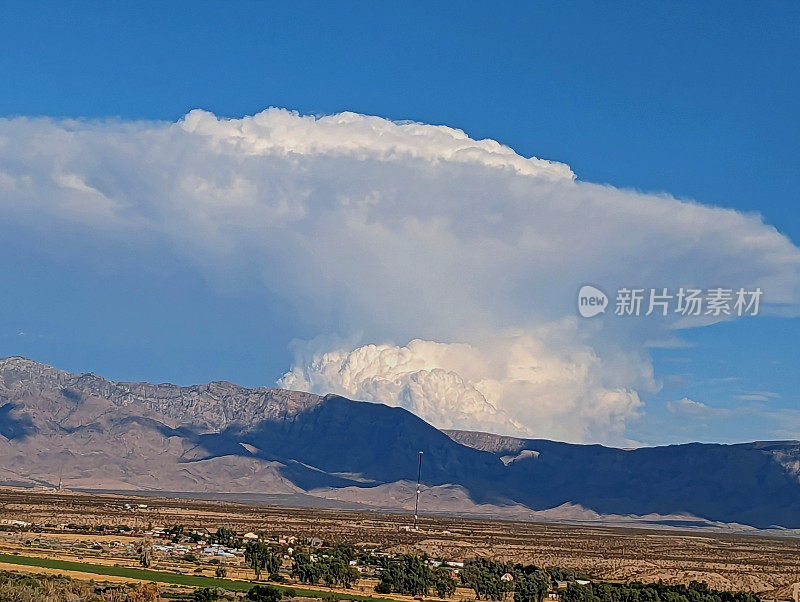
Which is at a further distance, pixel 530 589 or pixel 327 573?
pixel 530 589

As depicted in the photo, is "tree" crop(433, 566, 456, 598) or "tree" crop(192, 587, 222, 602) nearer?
"tree" crop(192, 587, 222, 602)

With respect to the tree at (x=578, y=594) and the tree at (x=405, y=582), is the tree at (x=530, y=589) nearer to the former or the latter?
the tree at (x=578, y=594)

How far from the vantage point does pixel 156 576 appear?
72.3m

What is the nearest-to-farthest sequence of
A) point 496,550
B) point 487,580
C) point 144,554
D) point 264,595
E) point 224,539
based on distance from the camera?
point 264,595
point 487,580
point 144,554
point 224,539
point 496,550

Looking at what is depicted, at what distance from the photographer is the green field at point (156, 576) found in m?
68.0

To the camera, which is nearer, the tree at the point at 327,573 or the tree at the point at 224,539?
the tree at the point at 327,573

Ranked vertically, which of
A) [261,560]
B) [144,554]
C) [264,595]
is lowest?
[264,595]

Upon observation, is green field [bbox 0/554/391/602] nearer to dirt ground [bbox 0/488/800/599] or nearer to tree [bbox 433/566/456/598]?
dirt ground [bbox 0/488/800/599]

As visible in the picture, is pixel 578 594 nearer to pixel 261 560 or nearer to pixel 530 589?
pixel 530 589

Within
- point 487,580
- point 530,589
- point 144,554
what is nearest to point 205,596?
point 487,580

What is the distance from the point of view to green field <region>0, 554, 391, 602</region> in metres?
68.0

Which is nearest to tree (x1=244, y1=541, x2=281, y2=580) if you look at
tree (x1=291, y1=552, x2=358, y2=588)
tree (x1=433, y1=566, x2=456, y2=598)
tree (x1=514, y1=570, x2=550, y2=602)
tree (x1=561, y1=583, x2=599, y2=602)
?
tree (x1=291, y1=552, x2=358, y2=588)

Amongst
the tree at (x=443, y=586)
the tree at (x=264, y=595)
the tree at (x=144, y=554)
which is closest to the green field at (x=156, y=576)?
the tree at (x=144, y=554)

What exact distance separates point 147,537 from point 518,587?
53.8 metres
